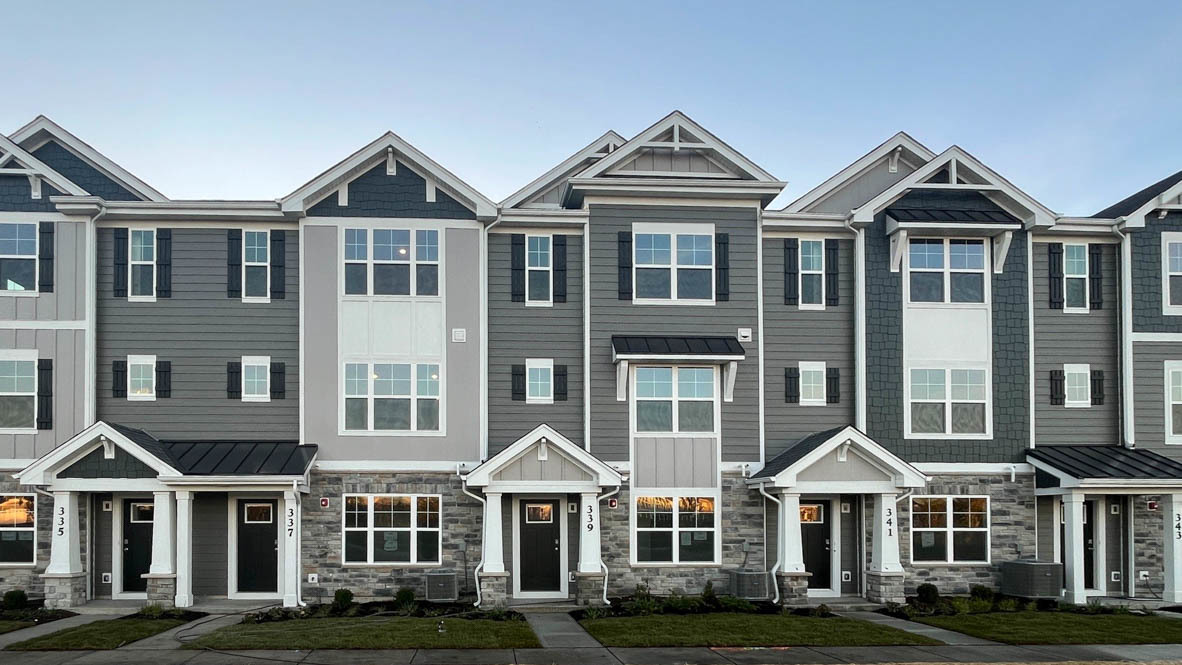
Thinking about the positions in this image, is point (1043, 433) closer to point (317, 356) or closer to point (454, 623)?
point (454, 623)

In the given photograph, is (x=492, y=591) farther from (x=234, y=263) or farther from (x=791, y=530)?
(x=234, y=263)

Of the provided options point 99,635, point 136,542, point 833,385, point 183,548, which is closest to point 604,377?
point 833,385

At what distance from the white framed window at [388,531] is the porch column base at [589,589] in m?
2.93

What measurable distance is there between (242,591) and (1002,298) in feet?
54.1

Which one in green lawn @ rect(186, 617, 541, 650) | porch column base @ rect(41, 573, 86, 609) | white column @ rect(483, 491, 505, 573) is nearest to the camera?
green lawn @ rect(186, 617, 541, 650)

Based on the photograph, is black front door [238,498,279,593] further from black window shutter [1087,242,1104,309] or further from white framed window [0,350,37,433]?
black window shutter [1087,242,1104,309]

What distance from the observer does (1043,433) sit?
2080cm

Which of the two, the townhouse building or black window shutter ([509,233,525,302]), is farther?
black window shutter ([509,233,525,302])

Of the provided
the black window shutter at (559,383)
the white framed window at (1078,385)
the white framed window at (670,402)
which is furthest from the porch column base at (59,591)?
the white framed window at (1078,385)

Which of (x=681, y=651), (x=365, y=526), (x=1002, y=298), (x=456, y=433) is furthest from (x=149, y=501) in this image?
(x=1002, y=298)

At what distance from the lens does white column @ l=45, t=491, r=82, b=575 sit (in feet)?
58.6

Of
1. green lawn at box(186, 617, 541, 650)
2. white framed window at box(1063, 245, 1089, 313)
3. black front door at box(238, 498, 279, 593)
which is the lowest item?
green lawn at box(186, 617, 541, 650)

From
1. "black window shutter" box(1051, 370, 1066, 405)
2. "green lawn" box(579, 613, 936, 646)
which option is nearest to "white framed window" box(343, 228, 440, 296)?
"green lawn" box(579, 613, 936, 646)

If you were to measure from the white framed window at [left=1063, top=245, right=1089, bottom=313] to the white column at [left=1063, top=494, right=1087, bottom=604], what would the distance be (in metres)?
4.22
